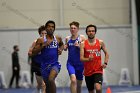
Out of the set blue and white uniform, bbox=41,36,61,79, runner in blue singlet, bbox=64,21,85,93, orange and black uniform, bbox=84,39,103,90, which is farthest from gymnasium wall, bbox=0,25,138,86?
orange and black uniform, bbox=84,39,103,90

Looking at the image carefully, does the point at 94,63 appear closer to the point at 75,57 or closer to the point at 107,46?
the point at 75,57

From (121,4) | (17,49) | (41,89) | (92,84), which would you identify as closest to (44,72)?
(92,84)

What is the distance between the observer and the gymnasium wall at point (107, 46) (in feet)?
80.5

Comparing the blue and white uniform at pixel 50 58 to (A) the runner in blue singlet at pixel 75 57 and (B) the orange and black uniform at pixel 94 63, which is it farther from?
(A) the runner in blue singlet at pixel 75 57

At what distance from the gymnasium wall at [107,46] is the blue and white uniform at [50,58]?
41.1 ft

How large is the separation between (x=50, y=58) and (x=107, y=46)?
13.1 metres

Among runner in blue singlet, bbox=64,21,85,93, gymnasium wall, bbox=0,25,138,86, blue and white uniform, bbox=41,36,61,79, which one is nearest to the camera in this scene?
blue and white uniform, bbox=41,36,61,79

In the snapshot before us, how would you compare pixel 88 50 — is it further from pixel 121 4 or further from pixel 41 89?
pixel 121 4

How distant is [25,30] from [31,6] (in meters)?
1.34

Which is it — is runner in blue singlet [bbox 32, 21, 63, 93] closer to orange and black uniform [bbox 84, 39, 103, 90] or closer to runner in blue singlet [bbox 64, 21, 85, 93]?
orange and black uniform [bbox 84, 39, 103, 90]

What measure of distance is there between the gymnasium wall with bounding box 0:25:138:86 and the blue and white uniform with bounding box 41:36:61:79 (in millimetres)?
12522

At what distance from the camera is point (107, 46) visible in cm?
2466

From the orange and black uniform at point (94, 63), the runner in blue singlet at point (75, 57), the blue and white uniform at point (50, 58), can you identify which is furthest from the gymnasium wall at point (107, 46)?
the orange and black uniform at point (94, 63)

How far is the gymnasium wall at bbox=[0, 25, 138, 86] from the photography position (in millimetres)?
24531
